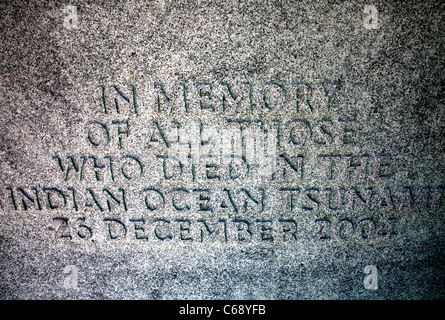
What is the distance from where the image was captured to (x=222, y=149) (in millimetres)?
1410

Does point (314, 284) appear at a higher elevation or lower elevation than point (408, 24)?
lower

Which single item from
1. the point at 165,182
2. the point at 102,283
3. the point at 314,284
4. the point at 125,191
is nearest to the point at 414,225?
the point at 314,284

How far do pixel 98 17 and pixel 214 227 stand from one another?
1.12 m

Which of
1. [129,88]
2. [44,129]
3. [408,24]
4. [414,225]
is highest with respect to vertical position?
[408,24]

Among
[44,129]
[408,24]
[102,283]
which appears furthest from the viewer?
[102,283]

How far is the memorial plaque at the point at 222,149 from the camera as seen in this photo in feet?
4.31

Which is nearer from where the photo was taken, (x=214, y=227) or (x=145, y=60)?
(x=145, y=60)

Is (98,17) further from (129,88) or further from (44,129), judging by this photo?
(44,129)

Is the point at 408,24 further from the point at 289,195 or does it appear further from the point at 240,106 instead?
the point at 289,195

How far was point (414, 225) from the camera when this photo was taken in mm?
1442

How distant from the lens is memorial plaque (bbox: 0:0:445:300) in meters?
1.31

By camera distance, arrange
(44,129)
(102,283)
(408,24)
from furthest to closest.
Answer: (102,283), (44,129), (408,24)

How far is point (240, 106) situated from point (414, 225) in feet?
3.37

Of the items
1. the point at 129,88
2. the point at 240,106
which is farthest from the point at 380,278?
the point at 129,88
